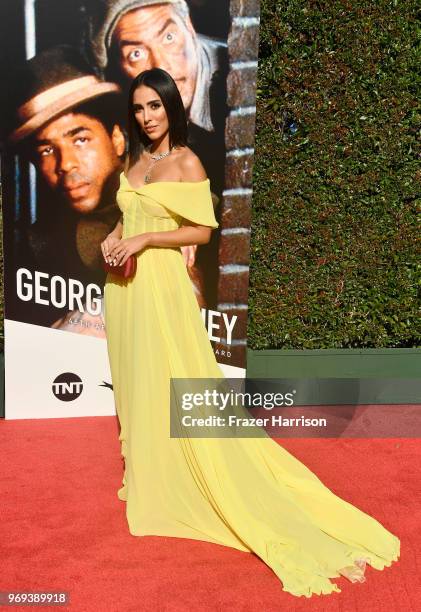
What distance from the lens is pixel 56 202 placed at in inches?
182

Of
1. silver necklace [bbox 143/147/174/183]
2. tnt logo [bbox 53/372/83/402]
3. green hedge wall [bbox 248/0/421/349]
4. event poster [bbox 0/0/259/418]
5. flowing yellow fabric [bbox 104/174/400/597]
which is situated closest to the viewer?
flowing yellow fabric [bbox 104/174/400/597]

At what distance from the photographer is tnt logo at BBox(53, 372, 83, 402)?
4801 mm

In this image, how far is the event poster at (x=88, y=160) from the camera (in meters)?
4.47

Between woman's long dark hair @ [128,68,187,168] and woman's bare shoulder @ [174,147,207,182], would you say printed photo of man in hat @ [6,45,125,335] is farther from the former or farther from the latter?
woman's bare shoulder @ [174,147,207,182]

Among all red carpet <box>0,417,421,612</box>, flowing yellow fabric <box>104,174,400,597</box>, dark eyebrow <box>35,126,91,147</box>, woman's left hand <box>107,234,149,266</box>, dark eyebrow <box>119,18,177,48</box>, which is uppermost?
dark eyebrow <box>119,18,177,48</box>

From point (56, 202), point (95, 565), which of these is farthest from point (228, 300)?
point (95, 565)

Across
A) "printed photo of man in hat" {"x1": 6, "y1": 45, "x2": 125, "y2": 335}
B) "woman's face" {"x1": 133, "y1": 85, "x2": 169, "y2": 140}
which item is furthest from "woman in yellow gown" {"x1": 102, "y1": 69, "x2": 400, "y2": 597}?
"printed photo of man in hat" {"x1": 6, "y1": 45, "x2": 125, "y2": 335}

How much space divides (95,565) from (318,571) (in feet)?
3.13

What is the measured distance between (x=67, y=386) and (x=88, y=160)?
1.66 m

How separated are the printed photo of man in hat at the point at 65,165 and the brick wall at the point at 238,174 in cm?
80

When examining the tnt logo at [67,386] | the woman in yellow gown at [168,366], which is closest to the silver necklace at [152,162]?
the woman in yellow gown at [168,366]

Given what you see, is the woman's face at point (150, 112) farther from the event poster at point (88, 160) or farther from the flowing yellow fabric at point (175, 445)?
the event poster at point (88, 160)

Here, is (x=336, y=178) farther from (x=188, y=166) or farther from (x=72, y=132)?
(x=188, y=166)

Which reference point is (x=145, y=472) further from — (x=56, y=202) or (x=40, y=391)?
(x=56, y=202)
